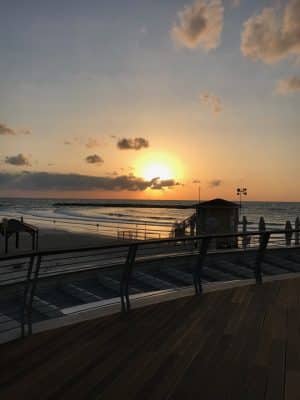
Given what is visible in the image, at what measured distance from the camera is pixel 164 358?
341 centimetres

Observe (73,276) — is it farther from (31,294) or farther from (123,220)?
(123,220)

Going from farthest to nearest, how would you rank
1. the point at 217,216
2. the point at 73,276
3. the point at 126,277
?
the point at 217,216, the point at 73,276, the point at 126,277

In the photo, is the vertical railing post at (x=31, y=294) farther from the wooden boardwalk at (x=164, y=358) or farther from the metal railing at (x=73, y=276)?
the wooden boardwalk at (x=164, y=358)

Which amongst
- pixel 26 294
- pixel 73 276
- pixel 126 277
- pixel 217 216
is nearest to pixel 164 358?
pixel 26 294

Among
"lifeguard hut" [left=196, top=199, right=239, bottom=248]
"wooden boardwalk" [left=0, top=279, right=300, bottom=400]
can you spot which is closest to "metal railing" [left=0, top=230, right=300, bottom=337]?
"wooden boardwalk" [left=0, top=279, right=300, bottom=400]

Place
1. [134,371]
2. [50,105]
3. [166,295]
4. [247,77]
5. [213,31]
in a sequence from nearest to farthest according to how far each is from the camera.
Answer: [134,371] → [166,295] → [213,31] → [247,77] → [50,105]

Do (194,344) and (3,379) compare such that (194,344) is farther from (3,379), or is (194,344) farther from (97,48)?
(97,48)

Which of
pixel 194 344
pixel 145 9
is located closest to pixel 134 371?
pixel 194 344

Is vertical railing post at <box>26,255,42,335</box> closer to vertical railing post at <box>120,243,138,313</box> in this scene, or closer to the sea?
vertical railing post at <box>120,243,138,313</box>

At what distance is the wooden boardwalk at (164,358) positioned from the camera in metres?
2.79

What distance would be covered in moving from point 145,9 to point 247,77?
174 inches

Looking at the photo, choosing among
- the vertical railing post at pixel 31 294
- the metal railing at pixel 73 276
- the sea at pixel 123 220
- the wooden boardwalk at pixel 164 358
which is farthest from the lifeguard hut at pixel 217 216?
the vertical railing post at pixel 31 294

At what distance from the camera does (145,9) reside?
972 cm

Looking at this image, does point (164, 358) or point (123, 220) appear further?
point (123, 220)
